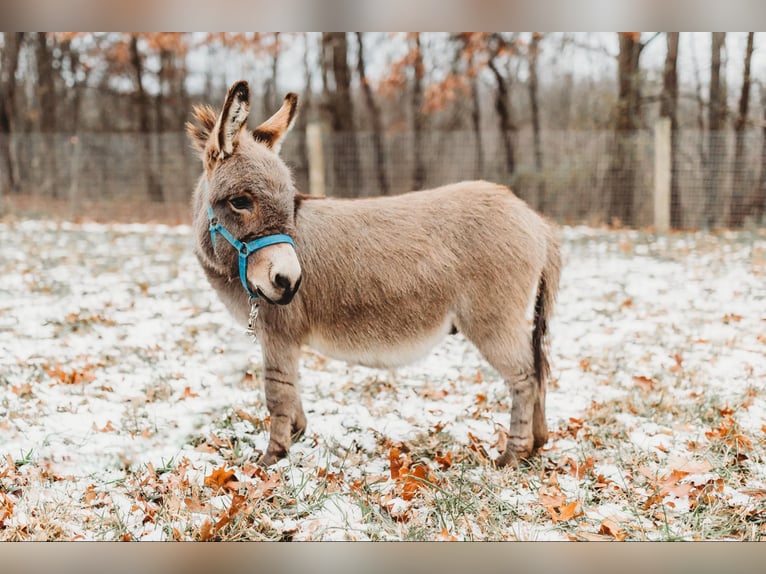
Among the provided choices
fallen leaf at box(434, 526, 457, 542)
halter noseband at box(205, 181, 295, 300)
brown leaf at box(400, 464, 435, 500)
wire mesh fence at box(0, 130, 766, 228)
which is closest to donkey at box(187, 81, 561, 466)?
halter noseband at box(205, 181, 295, 300)

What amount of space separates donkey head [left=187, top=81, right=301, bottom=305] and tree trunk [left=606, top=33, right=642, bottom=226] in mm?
3333

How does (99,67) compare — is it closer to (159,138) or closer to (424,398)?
(159,138)

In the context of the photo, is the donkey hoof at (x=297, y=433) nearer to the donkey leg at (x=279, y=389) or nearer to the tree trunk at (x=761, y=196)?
the donkey leg at (x=279, y=389)

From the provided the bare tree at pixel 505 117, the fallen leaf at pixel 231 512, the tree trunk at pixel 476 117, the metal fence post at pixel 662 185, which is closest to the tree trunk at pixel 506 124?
the bare tree at pixel 505 117

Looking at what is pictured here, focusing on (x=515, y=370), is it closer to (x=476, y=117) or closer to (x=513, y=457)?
(x=513, y=457)

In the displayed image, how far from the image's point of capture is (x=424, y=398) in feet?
8.63

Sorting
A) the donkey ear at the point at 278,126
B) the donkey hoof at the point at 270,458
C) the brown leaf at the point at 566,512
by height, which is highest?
the donkey ear at the point at 278,126

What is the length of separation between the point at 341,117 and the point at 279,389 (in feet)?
11.8

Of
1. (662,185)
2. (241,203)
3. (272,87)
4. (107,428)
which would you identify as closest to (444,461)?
(241,203)

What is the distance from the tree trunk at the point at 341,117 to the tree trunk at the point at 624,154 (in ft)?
7.00

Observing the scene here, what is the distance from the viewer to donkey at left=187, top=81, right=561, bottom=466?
7.07ft

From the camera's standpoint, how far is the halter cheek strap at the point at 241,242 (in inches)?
73.6

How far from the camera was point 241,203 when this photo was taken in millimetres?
1918

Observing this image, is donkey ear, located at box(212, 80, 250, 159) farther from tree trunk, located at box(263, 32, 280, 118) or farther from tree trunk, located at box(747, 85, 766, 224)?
tree trunk, located at box(747, 85, 766, 224)
